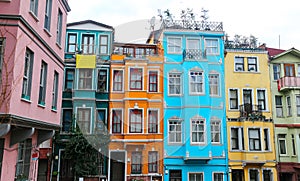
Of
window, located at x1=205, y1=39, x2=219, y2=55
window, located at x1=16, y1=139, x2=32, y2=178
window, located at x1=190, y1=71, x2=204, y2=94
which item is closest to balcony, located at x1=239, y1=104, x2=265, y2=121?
window, located at x1=190, y1=71, x2=204, y2=94

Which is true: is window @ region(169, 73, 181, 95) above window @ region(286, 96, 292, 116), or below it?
above

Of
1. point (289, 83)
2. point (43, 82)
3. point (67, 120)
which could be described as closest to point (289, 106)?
point (289, 83)

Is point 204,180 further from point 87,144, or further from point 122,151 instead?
point 87,144

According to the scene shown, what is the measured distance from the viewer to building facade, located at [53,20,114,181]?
51.8 ft

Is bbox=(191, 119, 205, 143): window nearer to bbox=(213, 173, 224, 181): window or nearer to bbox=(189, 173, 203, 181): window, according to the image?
bbox=(189, 173, 203, 181): window

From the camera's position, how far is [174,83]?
17344mm

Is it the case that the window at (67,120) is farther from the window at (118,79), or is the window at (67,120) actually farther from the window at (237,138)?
the window at (237,138)

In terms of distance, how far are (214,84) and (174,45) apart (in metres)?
3.61

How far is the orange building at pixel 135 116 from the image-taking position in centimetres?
1614

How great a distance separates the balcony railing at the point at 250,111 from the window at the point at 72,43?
11.2 metres

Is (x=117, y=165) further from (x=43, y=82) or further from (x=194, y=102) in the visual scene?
(x=43, y=82)

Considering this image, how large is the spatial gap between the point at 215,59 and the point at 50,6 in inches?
453

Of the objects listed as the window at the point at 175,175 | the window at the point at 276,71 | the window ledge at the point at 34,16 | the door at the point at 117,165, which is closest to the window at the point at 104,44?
the door at the point at 117,165

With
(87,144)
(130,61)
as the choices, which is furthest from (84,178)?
(130,61)
